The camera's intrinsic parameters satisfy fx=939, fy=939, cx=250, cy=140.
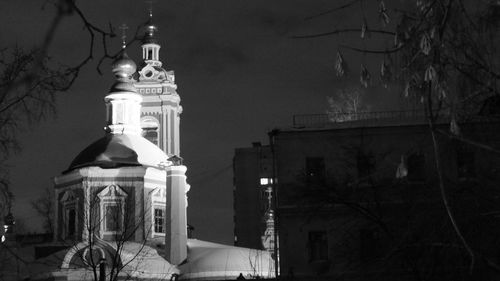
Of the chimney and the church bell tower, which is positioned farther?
the church bell tower

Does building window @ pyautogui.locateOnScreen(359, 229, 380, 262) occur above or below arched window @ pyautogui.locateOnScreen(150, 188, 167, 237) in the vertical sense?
below

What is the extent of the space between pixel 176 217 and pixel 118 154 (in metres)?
5.61

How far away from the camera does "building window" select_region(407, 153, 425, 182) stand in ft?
96.4

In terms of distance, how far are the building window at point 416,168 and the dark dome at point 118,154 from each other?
2176cm

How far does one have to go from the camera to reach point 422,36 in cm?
879

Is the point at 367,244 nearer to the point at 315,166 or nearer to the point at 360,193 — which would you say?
the point at 360,193

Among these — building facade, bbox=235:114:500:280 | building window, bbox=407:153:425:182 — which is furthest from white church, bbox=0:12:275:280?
building window, bbox=407:153:425:182

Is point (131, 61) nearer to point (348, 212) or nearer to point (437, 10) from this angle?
point (348, 212)

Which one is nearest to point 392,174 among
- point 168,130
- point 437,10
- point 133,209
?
point 133,209

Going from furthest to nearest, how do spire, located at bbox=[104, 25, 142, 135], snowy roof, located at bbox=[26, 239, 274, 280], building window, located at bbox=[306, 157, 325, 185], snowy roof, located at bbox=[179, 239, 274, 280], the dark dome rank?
spire, located at bbox=[104, 25, 142, 135]
the dark dome
snowy roof, located at bbox=[179, 239, 274, 280]
snowy roof, located at bbox=[26, 239, 274, 280]
building window, located at bbox=[306, 157, 325, 185]

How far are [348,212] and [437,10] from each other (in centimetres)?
2139

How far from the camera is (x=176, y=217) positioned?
4609cm

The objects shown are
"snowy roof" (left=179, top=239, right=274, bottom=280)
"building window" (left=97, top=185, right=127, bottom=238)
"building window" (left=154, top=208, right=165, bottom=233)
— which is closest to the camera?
"snowy roof" (left=179, top=239, right=274, bottom=280)

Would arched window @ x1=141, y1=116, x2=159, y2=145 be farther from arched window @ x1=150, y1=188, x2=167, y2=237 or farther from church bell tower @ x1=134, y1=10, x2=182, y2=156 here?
arched window @ x1=150, y1=188, x2=167, y2=237
